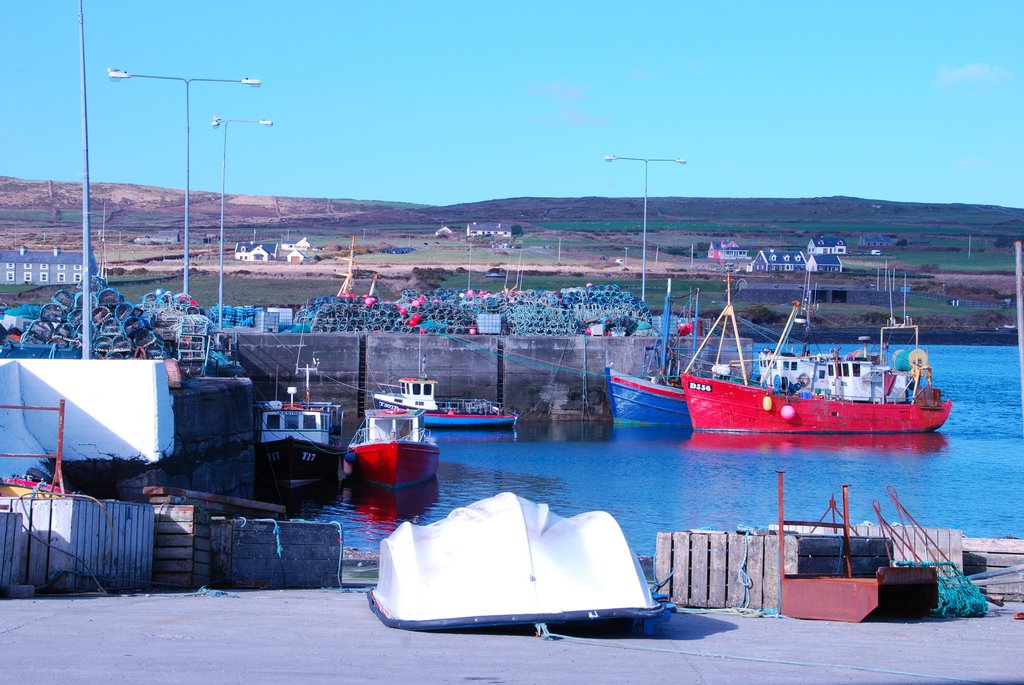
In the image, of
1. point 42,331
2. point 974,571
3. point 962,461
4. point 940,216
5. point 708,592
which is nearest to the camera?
point 708,592

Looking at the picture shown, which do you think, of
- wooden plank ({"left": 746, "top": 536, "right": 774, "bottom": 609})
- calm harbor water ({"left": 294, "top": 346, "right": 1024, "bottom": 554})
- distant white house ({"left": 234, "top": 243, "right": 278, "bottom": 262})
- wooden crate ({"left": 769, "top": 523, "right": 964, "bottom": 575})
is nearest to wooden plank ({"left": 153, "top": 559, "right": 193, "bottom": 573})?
wooden plank ({"left": 746, "top": 536, "right": 774, "bottom": 609})

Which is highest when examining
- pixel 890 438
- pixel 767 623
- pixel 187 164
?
pixel 187 164

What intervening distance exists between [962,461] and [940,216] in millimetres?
128427

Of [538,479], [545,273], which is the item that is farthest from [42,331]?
[545,273]

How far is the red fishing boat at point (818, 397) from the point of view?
1508 inches

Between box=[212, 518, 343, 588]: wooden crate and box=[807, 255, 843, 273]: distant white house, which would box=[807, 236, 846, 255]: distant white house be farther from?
box=[212, 518, 343, 588]: wooden crate

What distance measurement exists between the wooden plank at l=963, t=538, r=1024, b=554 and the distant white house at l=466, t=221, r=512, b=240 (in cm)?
11433

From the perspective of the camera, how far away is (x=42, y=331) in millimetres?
24375

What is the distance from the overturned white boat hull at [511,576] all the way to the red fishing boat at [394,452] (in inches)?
649

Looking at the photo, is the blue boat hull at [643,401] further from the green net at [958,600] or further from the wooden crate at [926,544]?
the green net at [958,600]

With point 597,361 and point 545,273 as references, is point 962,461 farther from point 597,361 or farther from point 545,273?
point 545,273

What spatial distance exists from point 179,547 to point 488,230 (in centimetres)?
12244

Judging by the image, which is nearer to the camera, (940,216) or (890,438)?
(890,438)

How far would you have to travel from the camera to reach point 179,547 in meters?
10.4
